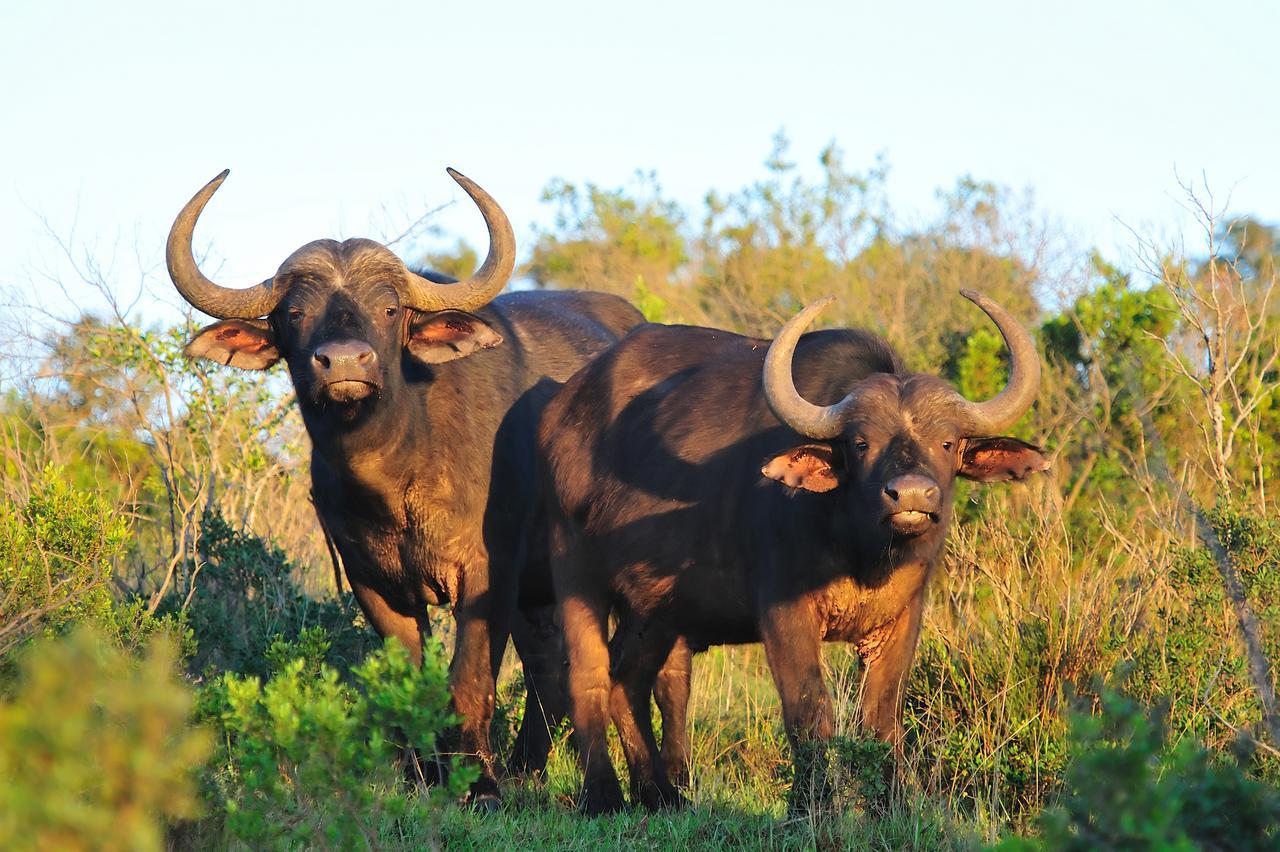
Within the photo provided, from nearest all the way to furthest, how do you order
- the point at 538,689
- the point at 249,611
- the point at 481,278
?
1. the point at 481,278
2. the point at 538,689
3. the point at 249,611

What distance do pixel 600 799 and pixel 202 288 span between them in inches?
124

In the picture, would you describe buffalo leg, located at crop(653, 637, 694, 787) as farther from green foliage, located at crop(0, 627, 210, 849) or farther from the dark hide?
A: green foliage, located at crop(0, 627, 210, 849)

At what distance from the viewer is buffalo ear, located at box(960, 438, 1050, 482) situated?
6625mm

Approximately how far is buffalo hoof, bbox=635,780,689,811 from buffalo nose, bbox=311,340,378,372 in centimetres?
239

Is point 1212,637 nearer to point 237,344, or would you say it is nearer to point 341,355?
point 341,355

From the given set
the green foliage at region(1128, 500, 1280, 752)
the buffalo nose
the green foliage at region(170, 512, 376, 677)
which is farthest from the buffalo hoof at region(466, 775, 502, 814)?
the green foliage at region(1128, 500, 1280, 752)

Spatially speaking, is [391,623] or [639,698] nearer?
[639,698]

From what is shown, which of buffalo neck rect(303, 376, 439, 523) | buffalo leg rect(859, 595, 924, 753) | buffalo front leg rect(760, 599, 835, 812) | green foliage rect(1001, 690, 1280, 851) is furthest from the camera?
buffalo neck rect(303, 376, 439, 523)

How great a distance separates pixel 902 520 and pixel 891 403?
0.60 m

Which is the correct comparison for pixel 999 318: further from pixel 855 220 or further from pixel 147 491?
pixel 855 220

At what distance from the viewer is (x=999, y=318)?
6625 millimetres

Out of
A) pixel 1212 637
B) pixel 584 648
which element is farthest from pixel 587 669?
pixel 1212 637

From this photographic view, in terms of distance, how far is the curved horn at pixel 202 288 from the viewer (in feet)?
26.0

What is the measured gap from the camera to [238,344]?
26.4 feet
